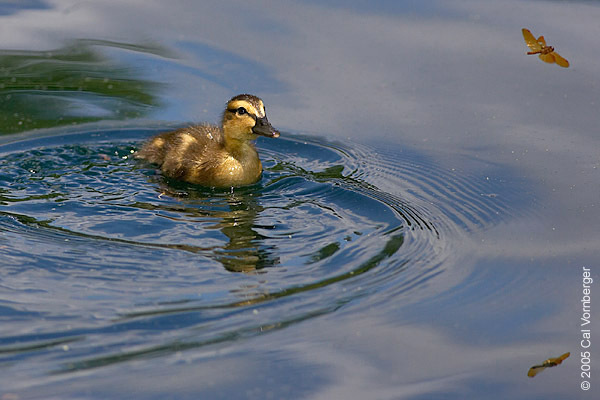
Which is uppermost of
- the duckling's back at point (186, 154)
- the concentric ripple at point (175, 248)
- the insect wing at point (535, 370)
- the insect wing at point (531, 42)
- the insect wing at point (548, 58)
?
the insect wing at point (531, 42)

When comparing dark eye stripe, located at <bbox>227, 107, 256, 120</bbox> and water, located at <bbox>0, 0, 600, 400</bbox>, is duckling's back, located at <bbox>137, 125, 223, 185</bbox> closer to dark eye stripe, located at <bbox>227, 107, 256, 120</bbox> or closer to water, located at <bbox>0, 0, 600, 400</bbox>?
water, located at <bbox>0, 0, 600, 400</bbox>

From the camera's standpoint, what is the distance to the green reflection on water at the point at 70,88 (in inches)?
316

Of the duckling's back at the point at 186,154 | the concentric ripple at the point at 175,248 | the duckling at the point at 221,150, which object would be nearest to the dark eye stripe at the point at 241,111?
the duckling at the point at 221,150

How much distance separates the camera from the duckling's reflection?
5.41 m

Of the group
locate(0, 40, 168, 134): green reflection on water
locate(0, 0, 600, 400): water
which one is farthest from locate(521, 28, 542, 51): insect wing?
locate(0, 40, 168, 134): green reflection on water

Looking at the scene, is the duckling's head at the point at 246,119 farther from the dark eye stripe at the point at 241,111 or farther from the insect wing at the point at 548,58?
the insect wing at the point at 548,58

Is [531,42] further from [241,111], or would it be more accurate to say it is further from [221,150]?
[221,150]

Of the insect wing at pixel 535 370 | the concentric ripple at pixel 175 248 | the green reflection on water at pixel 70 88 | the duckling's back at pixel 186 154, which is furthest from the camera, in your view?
the green reflection on water at pixel 70 88

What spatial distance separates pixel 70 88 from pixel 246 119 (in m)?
2.23

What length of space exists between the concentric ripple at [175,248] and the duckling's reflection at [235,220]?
1cm

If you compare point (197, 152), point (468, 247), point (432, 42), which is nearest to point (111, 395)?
point (468, 247)

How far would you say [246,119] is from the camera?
7.10 meters

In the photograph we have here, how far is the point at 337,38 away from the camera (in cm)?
880

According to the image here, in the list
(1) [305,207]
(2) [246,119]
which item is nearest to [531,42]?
(2) [246,119]
